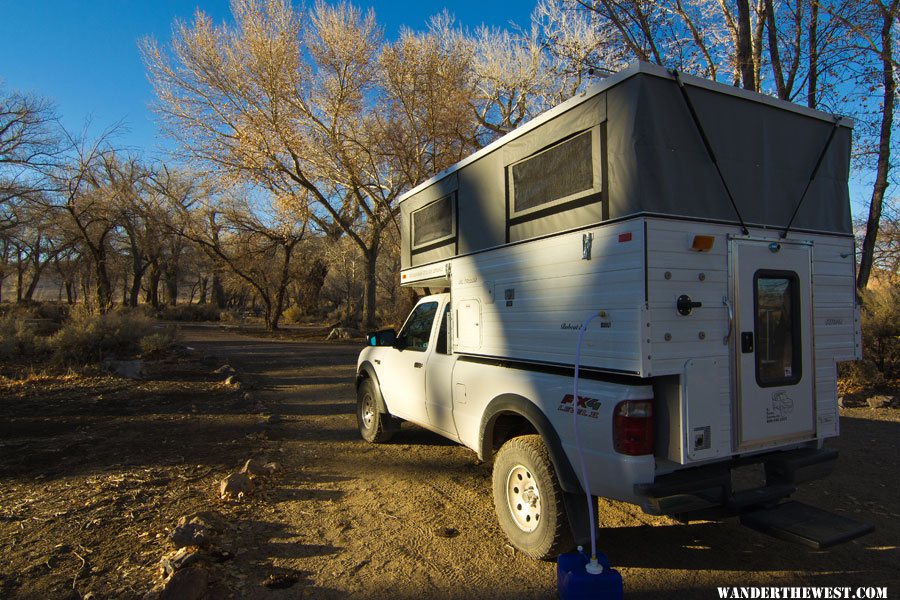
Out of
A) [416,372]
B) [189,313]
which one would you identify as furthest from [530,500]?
[189,313]

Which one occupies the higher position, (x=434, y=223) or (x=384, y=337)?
(x=434, y=223)

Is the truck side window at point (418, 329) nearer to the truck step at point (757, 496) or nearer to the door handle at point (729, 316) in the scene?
the door handle at point (729, 316)

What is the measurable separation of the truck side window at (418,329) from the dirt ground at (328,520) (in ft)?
4.27

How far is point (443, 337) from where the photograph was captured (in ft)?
17.5

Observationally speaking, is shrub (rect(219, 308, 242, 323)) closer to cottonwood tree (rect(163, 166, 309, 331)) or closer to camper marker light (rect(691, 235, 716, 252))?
cottonwood tree (rect(163, 166, 309, 331))

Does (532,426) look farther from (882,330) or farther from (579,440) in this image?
(882,330)

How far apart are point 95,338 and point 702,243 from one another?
44.7 feet

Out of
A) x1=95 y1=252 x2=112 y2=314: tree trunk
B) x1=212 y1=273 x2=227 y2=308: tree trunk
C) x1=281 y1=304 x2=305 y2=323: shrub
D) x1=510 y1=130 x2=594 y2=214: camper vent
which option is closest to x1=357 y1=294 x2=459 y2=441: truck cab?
x1=510 y1=130 x2=594 y2=214: camper vent

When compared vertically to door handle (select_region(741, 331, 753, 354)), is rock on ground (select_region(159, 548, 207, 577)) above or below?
below

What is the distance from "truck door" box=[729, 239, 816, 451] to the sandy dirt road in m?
0.88

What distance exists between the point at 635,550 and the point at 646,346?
1701 mm

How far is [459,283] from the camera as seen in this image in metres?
5.09

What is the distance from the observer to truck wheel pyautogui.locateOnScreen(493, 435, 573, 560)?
11.4ft

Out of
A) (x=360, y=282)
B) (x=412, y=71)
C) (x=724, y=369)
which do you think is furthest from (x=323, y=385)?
(x=360, y=282)
